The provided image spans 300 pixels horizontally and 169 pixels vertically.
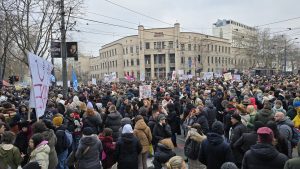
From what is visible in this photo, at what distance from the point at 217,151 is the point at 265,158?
1.09m

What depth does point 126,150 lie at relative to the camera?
6910 mm

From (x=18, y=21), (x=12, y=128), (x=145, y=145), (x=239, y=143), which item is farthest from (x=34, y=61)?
(x=18, y=21)

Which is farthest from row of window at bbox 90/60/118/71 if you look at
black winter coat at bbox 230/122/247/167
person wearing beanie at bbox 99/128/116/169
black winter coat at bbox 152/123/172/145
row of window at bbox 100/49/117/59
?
black winter coat at bbox 230/122/247/167

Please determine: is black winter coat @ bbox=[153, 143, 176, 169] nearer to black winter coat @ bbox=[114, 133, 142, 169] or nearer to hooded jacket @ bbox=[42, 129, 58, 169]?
black winter coat @ bbox=[114, 133, 142, 169]

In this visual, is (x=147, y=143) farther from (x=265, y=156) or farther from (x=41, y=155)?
(x=265, y=156)

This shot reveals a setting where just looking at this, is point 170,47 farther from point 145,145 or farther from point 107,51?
point 145,145

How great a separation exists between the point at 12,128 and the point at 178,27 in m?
75.3

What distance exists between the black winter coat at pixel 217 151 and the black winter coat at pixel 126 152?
158 centimetres

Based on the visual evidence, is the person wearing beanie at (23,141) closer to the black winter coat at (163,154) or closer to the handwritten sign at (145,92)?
the black winter coat at (163,154)

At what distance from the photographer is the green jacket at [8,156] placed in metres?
6.03

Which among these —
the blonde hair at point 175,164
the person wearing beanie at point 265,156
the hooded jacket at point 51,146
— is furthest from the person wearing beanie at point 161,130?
the blonde hair at point 175,164

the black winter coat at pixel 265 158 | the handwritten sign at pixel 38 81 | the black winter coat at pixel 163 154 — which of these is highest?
the handwritten sign at pixel 38 81

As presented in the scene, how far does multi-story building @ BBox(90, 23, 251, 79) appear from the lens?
82.9 meters

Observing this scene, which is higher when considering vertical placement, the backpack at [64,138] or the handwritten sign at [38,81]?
the handwritten sign at [38,81]
